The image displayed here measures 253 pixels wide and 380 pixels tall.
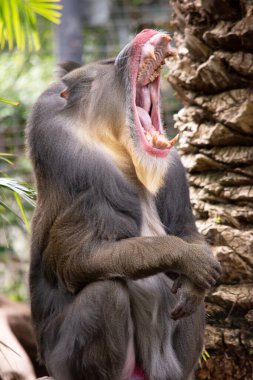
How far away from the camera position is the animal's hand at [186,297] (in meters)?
3.29

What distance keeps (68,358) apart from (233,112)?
1.61 meters

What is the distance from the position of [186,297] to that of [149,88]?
97cm

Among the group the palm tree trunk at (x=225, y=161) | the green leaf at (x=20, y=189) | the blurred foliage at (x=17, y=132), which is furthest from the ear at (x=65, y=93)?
the blurred foliage at (x=17, y=132)

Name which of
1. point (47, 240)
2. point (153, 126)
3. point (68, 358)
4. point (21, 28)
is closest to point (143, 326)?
point (68, 358)

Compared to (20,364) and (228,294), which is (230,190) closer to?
(228,294)

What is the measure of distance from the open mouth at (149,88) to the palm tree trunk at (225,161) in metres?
0.69

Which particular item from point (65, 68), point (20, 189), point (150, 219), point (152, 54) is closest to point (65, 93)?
point (65, 68)

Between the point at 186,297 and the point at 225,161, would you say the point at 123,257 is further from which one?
the point at 225,161

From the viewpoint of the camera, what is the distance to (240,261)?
4.02 meters

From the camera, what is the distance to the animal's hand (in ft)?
10.8

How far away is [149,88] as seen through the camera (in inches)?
138

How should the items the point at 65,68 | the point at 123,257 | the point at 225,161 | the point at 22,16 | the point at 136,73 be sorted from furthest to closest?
the point at 22,16
the point at 225,161
the point at 65,68
the point at 136,73
the point at 123,257

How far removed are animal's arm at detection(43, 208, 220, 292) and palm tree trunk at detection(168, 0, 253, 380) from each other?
0.81 m

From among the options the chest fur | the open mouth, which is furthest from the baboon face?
the chest fur
